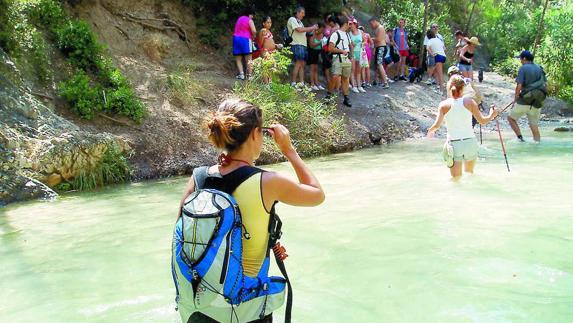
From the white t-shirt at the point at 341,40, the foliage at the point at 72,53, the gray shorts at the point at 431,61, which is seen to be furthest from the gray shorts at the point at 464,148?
the gray shorts at the point at 431,61

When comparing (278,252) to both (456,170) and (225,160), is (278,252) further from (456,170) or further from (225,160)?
(456,170)

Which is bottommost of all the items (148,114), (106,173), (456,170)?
(456,170)

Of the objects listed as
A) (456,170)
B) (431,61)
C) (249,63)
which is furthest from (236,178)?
(431,61)

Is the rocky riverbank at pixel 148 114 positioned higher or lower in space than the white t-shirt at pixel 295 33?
lower

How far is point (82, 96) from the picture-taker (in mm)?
10484

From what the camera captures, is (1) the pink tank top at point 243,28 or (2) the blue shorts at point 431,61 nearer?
(1) the pink tank top at point 243,28

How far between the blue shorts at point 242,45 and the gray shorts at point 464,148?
6.93m

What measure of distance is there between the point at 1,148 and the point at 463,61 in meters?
12.5

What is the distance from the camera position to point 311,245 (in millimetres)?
5750

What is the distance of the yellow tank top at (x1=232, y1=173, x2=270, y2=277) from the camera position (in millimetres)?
2672

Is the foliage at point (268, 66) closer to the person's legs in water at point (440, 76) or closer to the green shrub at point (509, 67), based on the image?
the person's legs in water at point (440, 76)

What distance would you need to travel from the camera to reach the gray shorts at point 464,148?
7.83 meters

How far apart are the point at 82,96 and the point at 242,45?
14.2 feet

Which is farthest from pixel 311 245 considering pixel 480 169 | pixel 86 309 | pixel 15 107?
pixel 15 107
